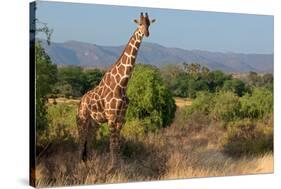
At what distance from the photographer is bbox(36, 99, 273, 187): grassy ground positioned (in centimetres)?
1125

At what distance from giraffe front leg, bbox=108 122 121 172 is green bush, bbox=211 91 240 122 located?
183 centimetres

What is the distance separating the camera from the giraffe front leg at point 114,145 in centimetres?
1170

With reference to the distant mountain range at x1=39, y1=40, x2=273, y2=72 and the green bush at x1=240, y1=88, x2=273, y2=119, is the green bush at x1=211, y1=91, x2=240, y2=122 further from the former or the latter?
the distant mountain range at x1=39, y1=40, x2=273, y2=72

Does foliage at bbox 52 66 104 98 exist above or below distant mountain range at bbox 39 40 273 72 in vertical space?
below

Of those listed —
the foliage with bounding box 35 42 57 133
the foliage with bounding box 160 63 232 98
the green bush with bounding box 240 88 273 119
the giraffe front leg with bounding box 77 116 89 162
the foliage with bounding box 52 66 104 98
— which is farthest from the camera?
the green bush with bounding box 240 88 273 119

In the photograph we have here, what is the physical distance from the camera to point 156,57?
1208 centimetres

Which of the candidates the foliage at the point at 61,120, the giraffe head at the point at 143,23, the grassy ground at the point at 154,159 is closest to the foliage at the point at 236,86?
the grassy ground at the point at 154,159

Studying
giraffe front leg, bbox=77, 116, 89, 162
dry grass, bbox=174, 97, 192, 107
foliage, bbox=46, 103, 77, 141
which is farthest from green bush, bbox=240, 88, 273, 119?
foliage, bbox=46, 103, 77, 141

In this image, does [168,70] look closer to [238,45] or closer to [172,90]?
[172,90]

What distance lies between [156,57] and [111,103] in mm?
1035

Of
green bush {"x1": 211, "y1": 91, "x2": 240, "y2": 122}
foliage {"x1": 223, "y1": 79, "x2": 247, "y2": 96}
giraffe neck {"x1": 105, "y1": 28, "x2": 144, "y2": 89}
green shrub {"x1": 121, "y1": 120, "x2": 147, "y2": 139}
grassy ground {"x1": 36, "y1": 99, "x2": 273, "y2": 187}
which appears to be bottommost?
grassy ground {"x1": 36, "y1": 99, "x2": 273, "y2": 187}

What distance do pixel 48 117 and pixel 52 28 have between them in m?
1.27

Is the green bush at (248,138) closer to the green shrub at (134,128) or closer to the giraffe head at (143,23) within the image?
the green shrub at (134,128)

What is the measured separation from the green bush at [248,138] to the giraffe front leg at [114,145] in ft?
6.49
